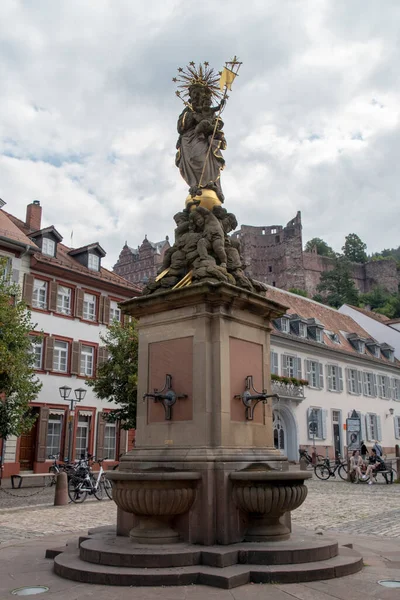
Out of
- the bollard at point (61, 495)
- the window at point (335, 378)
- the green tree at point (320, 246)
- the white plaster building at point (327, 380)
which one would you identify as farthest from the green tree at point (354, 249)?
the bollard at point (61, 495)

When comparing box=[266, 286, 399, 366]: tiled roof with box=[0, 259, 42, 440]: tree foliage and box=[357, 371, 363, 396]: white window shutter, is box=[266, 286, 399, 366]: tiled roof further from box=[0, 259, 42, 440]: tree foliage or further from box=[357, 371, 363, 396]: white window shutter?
box=[0, 259, 42, 440]: tree foliage

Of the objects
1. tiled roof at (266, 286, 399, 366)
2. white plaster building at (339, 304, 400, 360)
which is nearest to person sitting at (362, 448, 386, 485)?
tiled roof at (266, 286, 399, 366)

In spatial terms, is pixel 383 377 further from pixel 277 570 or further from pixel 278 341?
pixel 277 570

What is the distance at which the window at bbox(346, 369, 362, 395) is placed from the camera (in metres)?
40.8

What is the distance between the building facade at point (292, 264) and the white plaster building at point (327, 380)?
57189 mm

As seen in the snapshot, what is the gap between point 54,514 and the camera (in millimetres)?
13867

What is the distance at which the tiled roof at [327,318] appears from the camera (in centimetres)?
4056

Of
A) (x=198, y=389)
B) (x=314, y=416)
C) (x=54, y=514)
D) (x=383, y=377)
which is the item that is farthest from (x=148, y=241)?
(x=198, y=389)

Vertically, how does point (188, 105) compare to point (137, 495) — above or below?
above

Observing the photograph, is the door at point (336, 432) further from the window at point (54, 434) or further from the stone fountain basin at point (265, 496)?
the stone fountain basin at point (265, 496)

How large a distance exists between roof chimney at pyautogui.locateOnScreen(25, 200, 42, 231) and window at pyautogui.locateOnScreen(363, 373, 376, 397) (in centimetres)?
2451

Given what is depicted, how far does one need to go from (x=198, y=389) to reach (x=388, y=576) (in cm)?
285

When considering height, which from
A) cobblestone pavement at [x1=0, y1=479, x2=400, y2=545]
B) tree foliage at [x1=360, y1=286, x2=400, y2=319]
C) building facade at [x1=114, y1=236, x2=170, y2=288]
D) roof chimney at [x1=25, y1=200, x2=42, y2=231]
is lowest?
cobblestone pavement at [x1=0, y1=479, x2=400, y2=545]

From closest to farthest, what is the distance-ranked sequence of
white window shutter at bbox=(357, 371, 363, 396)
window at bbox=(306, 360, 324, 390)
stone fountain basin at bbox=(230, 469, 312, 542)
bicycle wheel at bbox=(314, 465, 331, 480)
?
stone fountain basin at bbox=(230, 469, 312, 542)
bicycle wheel at bbox=(314, 465, 331, 480)
window at bbox=(306, 360, 324, 390)
white window shutter at bbox=(357, 371, 363, 396)
